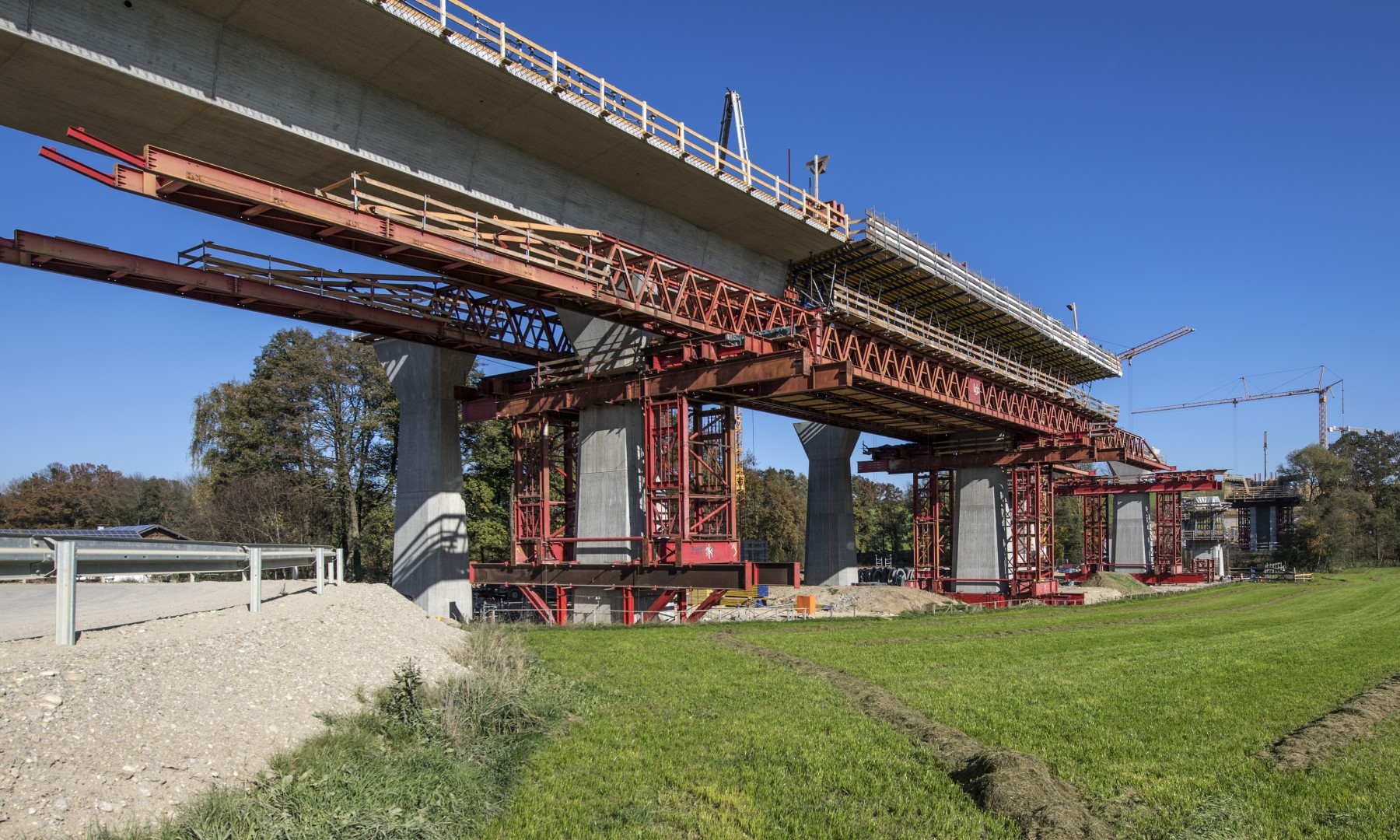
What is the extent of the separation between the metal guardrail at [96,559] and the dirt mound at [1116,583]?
162ft

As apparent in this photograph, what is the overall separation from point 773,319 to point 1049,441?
20.0 metres

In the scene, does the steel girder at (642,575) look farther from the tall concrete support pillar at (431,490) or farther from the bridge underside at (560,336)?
the tall concrete support pillar at (431,490)

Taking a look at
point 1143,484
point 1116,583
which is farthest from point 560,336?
point 1143,484

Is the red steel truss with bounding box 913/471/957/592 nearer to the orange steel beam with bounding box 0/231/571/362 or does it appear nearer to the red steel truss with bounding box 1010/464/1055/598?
the red steel truss with bounding box 1010/464/1055/598

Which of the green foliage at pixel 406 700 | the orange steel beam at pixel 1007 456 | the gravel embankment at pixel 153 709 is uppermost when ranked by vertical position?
the orange steel beam at pixel 1007 456

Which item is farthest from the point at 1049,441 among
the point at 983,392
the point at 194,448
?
the point at 194,448

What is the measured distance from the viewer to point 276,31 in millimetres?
17953

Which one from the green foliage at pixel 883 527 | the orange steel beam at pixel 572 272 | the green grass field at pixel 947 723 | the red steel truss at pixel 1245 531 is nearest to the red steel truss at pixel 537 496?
the orange steel beam at pixel 572 272

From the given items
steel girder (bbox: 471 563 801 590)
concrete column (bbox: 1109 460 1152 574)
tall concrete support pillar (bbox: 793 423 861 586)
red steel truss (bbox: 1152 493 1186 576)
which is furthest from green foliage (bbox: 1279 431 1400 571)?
steel girder (bbox: 471 563 801 590)

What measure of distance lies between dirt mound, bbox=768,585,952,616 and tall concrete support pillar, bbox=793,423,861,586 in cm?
655

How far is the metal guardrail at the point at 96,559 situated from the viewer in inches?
299

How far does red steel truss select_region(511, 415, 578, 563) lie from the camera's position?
31.0 metres

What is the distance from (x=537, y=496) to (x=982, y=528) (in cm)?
2364

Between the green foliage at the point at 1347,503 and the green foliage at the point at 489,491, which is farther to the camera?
the green foliage at the point at 1347,503
